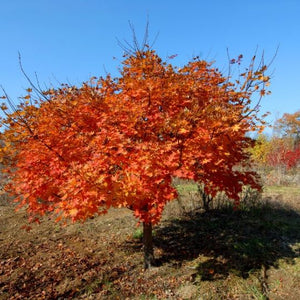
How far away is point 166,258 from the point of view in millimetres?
6859

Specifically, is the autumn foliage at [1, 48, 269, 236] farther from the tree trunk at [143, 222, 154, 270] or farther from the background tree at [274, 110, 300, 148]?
the background tree at [274, 110, 300, 148]

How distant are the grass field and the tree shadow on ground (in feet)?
0.08

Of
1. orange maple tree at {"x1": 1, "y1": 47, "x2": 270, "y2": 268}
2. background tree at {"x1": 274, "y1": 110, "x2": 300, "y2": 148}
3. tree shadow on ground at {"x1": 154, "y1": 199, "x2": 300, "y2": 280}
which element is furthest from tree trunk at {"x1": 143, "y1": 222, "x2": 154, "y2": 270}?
background tree at {"x1": 274, "y1": 110, "x2": 300, "y2": 148}

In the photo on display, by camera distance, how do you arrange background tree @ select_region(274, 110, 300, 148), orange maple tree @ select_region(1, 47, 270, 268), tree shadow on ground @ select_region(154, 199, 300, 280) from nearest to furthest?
orange maple tree @ select_region(1, 47, 270, 268) < tree shadow on ground @ select_region(154, 199, 300, 280) < background tree @ select_region(274, 110, 300, 148)

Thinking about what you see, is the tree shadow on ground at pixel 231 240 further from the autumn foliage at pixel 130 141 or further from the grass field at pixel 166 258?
the autumn foliage at pixel 130 141

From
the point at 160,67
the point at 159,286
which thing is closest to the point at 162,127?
the point at 160,67

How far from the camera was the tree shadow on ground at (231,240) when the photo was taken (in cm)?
625

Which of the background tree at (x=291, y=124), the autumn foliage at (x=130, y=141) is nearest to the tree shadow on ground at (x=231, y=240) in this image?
the autumn foliage at (x=130, y=141)

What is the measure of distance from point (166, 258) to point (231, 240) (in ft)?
7.08

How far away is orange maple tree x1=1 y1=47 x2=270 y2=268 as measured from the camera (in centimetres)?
397

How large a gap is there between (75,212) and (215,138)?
101 inches

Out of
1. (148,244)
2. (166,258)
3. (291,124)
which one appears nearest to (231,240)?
(166,258)

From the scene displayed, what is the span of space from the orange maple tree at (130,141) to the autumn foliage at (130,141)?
0.02 metres

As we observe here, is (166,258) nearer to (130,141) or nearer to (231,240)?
(231,240)
